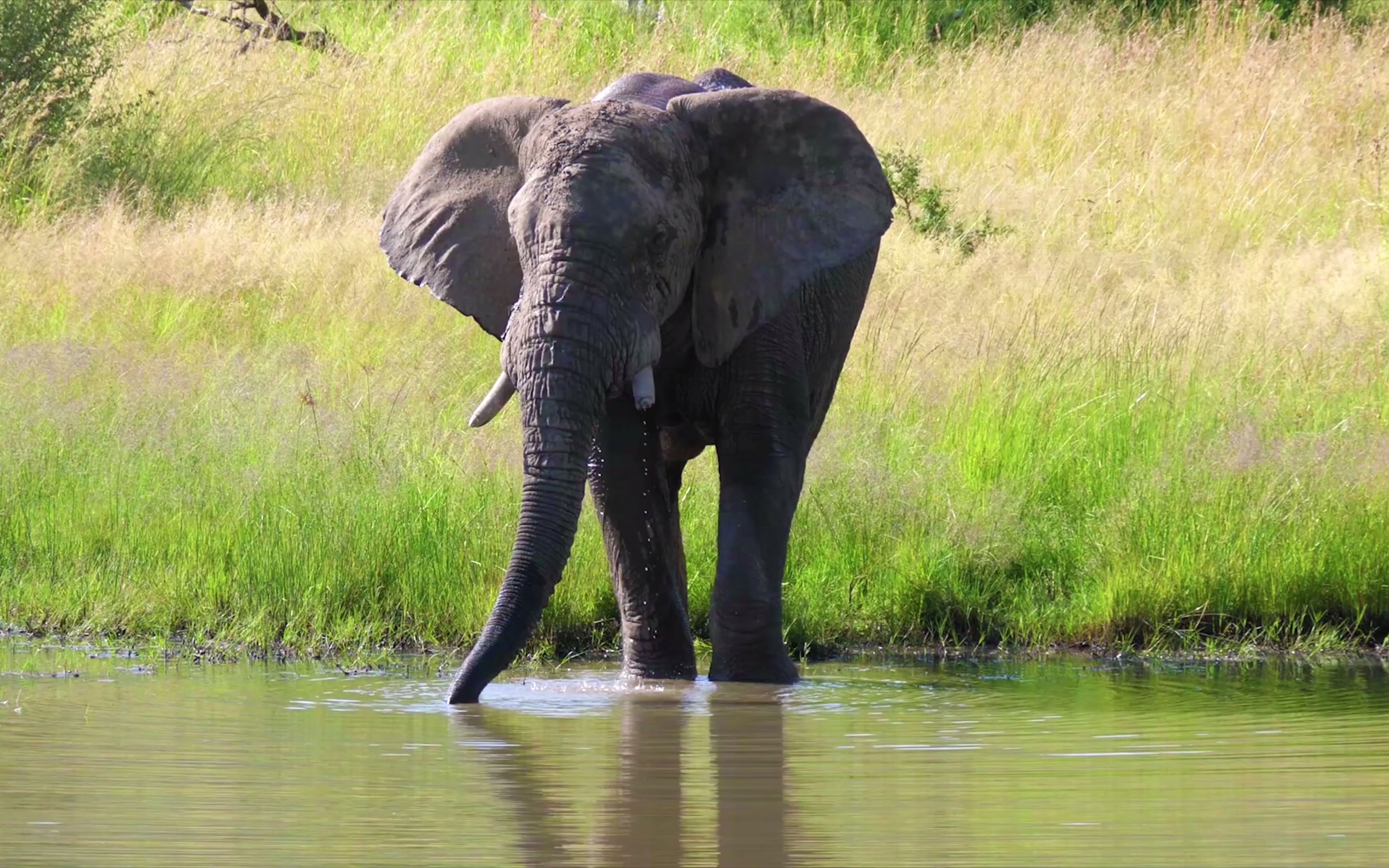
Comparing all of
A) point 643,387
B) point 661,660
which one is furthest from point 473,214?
point 661,660

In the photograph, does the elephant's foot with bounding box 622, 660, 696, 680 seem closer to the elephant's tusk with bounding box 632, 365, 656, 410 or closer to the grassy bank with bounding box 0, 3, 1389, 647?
the grassy bank with bounding box 0, 3, 1389, 647

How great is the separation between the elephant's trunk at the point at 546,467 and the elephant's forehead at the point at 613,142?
57cm

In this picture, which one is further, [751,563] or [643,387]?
[751,563]

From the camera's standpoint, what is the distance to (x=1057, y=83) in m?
15.4

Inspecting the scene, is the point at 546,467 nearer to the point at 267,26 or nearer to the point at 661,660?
the point at 661,660

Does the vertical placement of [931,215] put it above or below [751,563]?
above

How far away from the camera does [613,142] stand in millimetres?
6020

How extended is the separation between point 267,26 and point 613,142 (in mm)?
12003

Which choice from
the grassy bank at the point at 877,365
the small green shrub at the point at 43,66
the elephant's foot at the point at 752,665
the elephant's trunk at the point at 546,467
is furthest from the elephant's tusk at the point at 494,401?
the small green shrub at the point at 43,66

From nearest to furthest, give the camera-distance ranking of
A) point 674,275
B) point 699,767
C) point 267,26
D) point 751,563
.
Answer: point 699,767
point 674,275
point 751,563
point 267,26

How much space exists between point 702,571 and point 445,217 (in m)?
1.90

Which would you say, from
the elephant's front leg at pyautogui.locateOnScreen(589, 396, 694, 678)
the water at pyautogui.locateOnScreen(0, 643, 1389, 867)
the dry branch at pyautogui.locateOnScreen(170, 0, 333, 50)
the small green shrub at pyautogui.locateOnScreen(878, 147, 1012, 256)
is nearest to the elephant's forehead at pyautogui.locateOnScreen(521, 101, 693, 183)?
the elephant's front leg at pyautogui.locateOnScreen(589, 396, 694, 678)

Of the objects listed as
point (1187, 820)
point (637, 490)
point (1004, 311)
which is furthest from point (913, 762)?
point (1004, 311)

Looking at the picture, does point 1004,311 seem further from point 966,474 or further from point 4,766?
point 4,766
